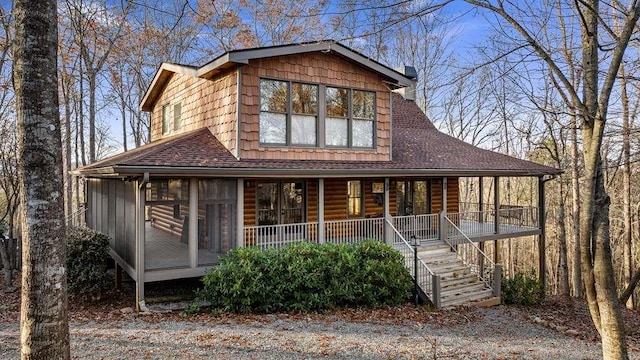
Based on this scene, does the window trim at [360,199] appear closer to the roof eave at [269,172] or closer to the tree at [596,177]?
the roof eave at [269,172]

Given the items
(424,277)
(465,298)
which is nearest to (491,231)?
(465,298)

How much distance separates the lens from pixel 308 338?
7.30 m

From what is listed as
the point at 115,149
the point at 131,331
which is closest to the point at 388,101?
the point at 131,331

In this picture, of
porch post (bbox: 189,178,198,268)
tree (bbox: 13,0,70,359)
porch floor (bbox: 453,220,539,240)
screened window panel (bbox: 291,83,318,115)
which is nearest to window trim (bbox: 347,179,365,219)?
screened window panel (bbox: 291,83,318,115)

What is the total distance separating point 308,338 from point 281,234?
4.50 m

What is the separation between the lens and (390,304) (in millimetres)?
10156

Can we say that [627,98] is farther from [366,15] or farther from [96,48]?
[96,48]

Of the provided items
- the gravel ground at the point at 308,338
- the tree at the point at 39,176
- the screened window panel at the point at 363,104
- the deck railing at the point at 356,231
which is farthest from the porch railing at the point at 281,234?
the tree at the point at 39,176

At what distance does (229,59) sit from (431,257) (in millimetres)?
8031

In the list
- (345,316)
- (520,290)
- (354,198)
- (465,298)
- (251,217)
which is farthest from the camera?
(354,198)

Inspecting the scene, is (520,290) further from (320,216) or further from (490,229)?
(320,216)

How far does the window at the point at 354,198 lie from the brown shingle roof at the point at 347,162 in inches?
59.0

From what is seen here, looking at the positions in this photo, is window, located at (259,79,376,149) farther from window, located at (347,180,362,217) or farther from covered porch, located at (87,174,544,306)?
window, located at (347,180,362,217)

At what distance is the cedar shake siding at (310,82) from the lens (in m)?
10.6
